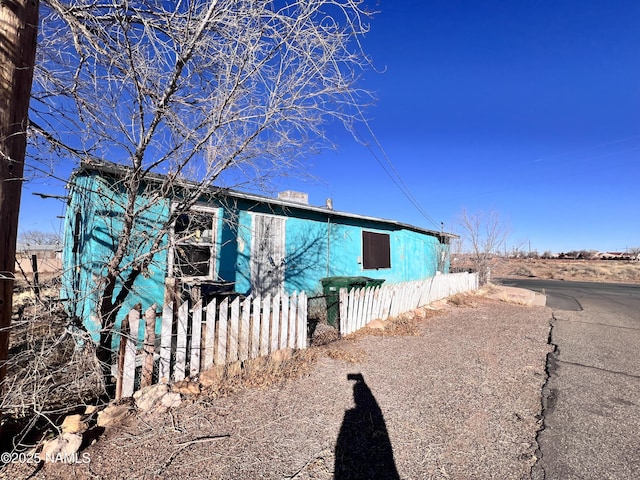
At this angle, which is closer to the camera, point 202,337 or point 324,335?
point 202,337

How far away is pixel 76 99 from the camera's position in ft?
10.8

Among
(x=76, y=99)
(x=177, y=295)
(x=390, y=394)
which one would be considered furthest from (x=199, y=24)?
(x=390, y=394)

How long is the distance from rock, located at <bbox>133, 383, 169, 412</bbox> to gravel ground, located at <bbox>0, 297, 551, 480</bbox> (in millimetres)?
144

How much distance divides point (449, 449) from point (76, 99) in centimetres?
464

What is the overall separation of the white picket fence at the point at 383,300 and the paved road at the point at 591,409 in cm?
326

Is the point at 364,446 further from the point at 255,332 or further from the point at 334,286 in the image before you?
the point at 334,286

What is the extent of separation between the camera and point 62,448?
258 cm

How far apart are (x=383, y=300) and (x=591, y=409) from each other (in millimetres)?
4516

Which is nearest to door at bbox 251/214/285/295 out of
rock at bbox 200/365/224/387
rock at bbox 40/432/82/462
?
rock at bbox 200/365/224/387

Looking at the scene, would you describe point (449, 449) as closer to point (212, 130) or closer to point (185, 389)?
point (185, 389)

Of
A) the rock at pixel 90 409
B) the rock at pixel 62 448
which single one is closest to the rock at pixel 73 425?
the rock at pixel 62 448

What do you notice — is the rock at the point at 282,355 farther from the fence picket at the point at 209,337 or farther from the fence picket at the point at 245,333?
the fence picket at the point at 209,337

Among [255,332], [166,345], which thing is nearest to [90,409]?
[166,345]

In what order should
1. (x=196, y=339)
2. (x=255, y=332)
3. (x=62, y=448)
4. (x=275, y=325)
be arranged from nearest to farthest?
(x=62, y=448) < (x=196, y=339) < (x=255, y=332) < (x=275, y=325)
